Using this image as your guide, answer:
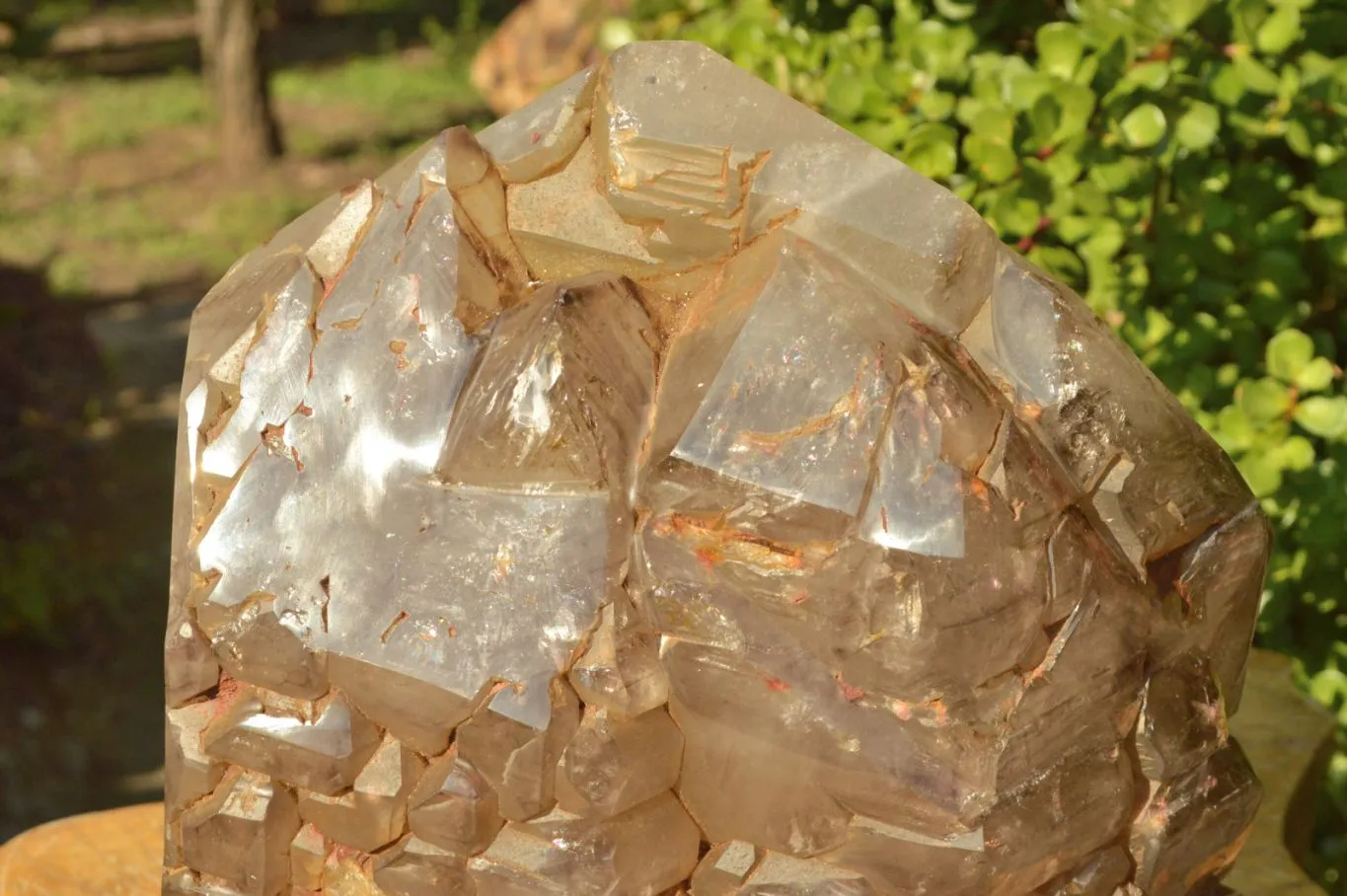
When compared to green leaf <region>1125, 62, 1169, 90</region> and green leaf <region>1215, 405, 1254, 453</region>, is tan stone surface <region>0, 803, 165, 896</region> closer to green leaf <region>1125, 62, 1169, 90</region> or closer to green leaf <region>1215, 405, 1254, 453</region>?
green leaf <region>1215, 405, 1254, 453</region>

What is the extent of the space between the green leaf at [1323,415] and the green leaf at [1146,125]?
439 millimetres

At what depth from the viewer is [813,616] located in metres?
1.27

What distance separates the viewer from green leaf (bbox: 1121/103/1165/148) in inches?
82.4

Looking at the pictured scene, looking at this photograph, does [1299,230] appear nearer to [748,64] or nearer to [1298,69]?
[1298,69]

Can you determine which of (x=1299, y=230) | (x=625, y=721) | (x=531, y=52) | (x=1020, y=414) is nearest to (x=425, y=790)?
(x=625, y=721)

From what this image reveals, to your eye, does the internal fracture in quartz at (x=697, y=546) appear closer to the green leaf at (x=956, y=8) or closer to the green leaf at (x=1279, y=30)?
the green leaf at (x=1279, y=30)

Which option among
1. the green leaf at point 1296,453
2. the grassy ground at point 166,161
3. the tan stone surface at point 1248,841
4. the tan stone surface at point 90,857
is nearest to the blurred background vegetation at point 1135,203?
the green leaf at point 1296,453

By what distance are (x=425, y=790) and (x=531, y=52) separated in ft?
15.9

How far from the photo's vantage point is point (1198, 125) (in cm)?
210

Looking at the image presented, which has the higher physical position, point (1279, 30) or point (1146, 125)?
point (1279, 30)

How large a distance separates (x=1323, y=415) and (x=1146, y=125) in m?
0.48

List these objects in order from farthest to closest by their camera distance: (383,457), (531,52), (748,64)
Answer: (531,52) → (748,64) → (383,457)

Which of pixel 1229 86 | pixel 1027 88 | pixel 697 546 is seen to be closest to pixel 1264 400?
pixel 1229 86

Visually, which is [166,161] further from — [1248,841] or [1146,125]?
[1248,841]
